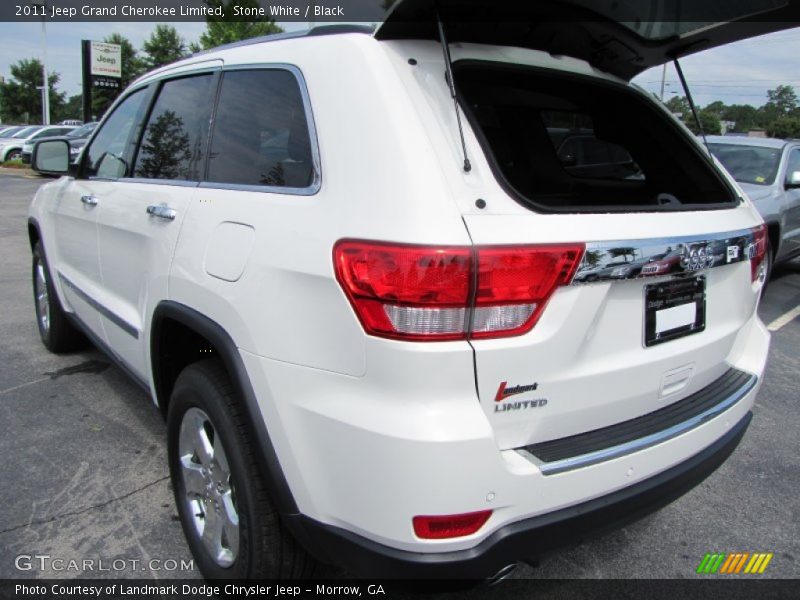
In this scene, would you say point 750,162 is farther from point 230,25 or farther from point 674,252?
point 230,25

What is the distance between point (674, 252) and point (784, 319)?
5279mm

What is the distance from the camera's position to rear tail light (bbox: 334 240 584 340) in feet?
4.97

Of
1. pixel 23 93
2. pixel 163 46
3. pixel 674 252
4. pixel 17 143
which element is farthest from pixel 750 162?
pixel 23 93

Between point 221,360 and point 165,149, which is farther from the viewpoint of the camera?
point 165,149

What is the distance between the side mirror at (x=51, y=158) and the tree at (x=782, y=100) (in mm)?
80203

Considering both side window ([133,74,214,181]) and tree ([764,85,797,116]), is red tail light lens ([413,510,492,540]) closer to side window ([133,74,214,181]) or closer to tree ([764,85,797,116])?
side window ([133,74,214,181])

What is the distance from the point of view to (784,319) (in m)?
6.20

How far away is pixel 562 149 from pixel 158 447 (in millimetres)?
2689

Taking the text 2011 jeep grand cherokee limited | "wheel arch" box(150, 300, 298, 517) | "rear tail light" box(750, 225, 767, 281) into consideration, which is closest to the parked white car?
"wheel arch" box(150, 300, 298, 517)

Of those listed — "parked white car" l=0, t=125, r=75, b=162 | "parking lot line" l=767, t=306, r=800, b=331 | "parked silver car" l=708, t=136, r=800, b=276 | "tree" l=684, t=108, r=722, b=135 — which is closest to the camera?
"tree" l=684, t=108, r=722, b=135

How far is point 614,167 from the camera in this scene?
11.2ft

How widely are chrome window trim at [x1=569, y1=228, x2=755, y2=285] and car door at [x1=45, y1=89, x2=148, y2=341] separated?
7.71 feet

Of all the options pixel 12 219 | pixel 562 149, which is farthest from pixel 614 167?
pixel 12 219

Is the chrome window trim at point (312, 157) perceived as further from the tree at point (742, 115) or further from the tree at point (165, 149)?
the tree at point (742, 115)
